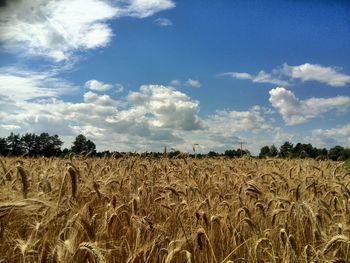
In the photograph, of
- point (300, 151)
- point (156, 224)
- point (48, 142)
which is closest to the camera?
point (156, 224)

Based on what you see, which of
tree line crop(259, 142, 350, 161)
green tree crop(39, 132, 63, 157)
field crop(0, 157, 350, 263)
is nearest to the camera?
field crop(0, 157, 350, 263)

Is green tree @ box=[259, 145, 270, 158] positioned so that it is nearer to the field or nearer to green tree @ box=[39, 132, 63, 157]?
the field

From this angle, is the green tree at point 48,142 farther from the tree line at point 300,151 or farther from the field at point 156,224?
the field at point 156,224

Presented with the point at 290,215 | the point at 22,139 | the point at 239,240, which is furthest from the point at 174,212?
the point at 22,139

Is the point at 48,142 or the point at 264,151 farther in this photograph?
the point at 48,142

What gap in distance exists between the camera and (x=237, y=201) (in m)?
6.19

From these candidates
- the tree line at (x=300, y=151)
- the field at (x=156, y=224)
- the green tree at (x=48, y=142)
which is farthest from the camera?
the green tree at (x=48, y=142)

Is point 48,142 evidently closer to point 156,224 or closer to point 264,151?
point 264,151

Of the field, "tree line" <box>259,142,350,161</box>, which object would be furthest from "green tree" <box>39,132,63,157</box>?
the field

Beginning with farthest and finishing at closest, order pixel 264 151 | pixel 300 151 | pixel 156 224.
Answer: pixel 264 151 < pixel 300 151 < pixel 156 224

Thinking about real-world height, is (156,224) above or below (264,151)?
below

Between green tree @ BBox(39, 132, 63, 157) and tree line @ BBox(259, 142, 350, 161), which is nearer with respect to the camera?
tree line @ BBox(259, 142, 350, 161)

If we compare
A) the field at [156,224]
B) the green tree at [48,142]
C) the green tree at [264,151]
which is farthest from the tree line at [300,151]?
the green tree at [48,142]

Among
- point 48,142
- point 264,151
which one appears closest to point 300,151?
point 264,151
